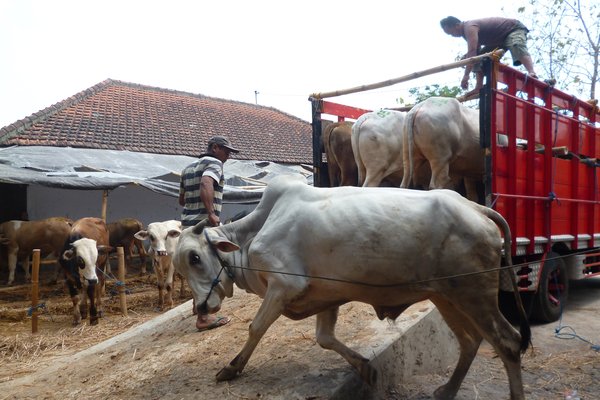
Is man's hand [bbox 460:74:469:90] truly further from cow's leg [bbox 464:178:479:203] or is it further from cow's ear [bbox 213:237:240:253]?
cow's ear [bbox 213:237:240:253]

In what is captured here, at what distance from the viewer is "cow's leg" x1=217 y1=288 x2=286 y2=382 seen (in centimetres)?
324

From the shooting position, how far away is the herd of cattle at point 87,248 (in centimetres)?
733

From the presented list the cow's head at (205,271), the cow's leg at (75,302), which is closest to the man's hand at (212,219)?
the cow's head at (205,271)

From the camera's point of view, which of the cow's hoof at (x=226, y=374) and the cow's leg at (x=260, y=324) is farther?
the cow's hoof at (x=226, y=374)

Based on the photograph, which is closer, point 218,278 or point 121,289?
point 218,278

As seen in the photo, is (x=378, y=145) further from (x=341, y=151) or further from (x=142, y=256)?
(x=142, y=256)

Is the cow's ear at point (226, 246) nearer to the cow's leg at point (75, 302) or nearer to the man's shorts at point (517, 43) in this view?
the man's shorts at point (517, 43)

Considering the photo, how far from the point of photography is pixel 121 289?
762 centimetres

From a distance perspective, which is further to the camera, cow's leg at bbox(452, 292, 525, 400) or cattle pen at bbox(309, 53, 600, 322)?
cattle pen at bbox(309, 53, 600, 322)

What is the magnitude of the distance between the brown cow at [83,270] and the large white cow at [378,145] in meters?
4.18

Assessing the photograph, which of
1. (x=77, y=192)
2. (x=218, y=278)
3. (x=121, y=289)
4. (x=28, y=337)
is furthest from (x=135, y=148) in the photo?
(x=218, y=278)

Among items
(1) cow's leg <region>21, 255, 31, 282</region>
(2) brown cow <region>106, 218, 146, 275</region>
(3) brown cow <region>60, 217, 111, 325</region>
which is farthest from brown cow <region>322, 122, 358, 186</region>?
(1) cow's leg <region>21, 255, 31, 282</region>

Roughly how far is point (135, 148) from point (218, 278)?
10.9 m

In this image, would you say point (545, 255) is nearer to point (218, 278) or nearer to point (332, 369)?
point (332, 369)
